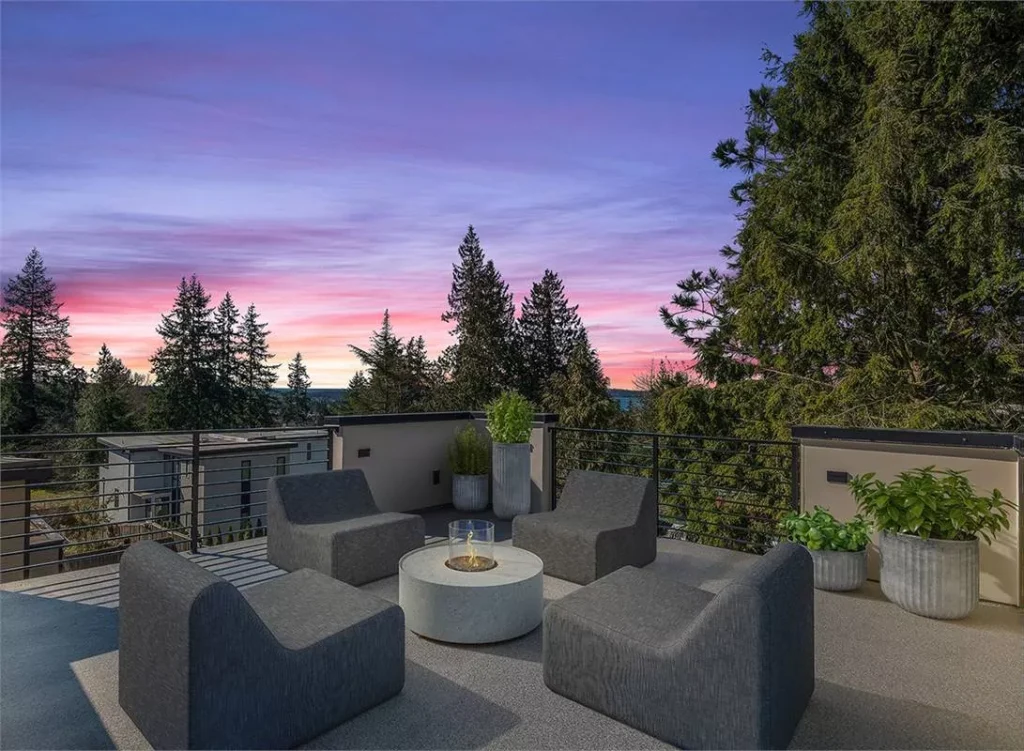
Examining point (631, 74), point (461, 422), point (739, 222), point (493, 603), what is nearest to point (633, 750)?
point (493, 603)

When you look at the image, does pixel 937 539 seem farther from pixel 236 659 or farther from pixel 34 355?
pixel 34 355

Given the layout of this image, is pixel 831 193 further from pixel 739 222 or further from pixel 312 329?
pixel 312 329

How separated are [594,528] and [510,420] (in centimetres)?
214

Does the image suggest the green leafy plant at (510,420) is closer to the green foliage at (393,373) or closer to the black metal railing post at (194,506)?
the black metal railing post at (194,506)

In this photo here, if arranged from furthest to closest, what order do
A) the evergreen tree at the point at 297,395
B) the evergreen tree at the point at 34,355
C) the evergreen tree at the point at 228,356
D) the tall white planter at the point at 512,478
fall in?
the evergreen tree at the point at 297,395, the evergreen tree at the point at 228,356, the evergreen tree at the point at 34,355, the tall white planter at the point at 512,478

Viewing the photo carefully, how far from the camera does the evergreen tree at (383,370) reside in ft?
97.1

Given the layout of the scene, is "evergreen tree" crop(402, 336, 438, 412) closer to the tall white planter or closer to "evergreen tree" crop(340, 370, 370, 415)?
"evergreen tree" crop(340, 370, 370, 415)

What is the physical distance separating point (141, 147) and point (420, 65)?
312 centimetres

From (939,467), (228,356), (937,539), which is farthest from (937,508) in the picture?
(228,356)

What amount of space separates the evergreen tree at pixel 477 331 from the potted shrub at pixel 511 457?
70.2 ft

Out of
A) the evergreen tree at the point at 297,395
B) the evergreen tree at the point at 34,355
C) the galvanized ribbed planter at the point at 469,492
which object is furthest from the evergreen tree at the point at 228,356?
the galvanized ribbed planter at the point at 469,492

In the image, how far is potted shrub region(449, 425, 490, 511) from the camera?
6547 millimetres

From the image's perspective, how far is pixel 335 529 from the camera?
4.19 meters

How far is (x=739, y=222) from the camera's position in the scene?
1260 centimetres
